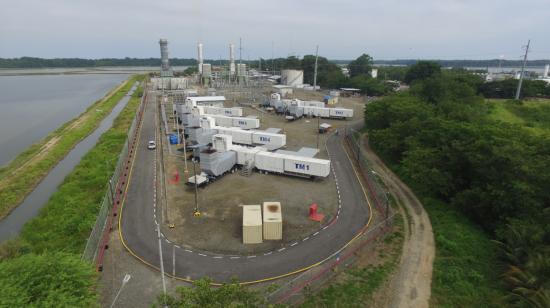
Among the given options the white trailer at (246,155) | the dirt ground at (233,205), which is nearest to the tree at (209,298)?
the dirt ground at (233,205)

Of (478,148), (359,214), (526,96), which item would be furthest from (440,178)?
(526,96)

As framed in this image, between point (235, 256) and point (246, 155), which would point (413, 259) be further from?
point (246, 155)

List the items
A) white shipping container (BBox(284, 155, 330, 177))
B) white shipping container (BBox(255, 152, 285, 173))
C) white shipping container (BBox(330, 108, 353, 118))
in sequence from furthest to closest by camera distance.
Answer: white shipping container (BBox(330, 108, 353, 118))
white shipping container (BBox(255, 152, 285, 173))
white shipping container (BBox(284, 155, 330, 177))

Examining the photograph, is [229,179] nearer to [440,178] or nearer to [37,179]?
[440,178]

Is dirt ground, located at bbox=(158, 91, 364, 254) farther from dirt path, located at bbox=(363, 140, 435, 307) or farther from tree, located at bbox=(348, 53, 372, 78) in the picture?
tree, located at bbox=(348, 53, 372, 78)

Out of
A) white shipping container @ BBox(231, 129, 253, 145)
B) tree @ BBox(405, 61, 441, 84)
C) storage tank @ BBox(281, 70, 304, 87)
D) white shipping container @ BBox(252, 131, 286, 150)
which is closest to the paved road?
white shipping container @ BBox(252, 131, 286, 150)

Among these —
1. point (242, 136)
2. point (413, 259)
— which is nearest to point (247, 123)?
point (242, 136)
